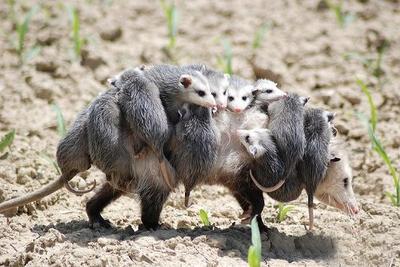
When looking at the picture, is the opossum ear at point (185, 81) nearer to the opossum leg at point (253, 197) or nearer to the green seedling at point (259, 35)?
the opossum leg at point (253, 197)

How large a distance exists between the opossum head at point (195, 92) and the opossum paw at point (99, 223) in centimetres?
111

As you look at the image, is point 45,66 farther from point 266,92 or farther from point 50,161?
point 266,92

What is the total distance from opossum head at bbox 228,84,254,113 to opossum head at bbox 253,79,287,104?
0.05m

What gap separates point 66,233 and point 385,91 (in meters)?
4.39

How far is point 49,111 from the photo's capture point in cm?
854

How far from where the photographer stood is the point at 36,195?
6211 mm

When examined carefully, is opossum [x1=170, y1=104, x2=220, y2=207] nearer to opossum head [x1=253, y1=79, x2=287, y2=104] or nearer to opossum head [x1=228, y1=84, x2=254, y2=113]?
opossum head [x1=228, y1=84, x2=254, y2=113]

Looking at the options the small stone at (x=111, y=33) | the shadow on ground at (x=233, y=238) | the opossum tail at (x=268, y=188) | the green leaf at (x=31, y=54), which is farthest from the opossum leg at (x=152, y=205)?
the small stone at (x=111, y=33)

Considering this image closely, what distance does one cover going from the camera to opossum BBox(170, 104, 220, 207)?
5.85m

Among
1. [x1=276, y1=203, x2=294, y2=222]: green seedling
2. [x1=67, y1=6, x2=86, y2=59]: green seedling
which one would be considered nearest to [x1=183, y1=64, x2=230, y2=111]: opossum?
[x1=276, y1=203, x2=294, y2=222]: green seedling

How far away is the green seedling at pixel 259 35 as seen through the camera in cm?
959

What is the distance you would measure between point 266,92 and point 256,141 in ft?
1.50

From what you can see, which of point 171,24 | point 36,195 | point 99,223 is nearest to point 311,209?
point 99,223

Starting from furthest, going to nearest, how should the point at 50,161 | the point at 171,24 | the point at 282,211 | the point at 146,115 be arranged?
the point at 171,24 → the point at 50,161 → the point at 282,211 → the point at 146,115
